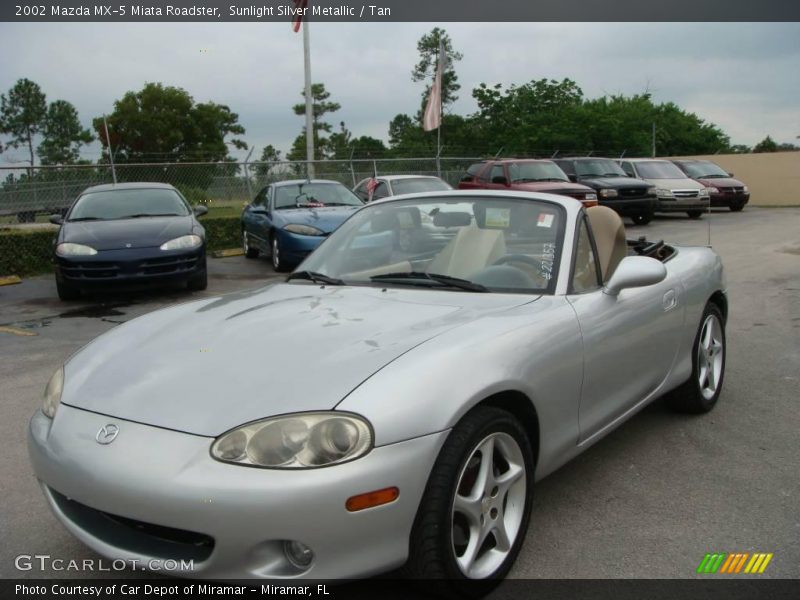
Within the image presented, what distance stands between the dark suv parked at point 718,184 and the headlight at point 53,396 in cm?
2225

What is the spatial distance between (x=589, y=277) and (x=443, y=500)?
1598mm

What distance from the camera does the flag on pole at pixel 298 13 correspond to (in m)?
21.6

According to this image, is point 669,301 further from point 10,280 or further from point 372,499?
point 10,280

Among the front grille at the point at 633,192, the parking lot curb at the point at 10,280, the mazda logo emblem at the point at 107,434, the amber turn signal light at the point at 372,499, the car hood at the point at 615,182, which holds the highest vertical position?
the car hood at the point at 615,182

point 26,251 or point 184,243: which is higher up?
point 184,243

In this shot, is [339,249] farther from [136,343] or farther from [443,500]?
[443,500]

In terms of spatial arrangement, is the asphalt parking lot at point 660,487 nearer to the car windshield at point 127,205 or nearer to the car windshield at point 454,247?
the car windshield at point 454,247

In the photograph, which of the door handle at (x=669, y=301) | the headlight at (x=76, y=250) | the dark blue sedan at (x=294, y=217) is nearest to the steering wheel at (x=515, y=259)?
the door handle at (x=669, y=301)

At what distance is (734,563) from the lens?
271 cm

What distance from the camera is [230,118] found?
2352 inches

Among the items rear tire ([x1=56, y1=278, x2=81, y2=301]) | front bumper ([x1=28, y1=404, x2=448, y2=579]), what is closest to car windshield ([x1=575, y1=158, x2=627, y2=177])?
rear tire ([x1=56, y1=278, x2=81, y2=301])

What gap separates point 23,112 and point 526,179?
76386 mm

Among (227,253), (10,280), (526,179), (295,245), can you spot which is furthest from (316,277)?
(526,179)

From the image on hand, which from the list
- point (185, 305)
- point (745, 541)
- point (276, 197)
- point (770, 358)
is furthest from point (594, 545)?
point (276, 197)
